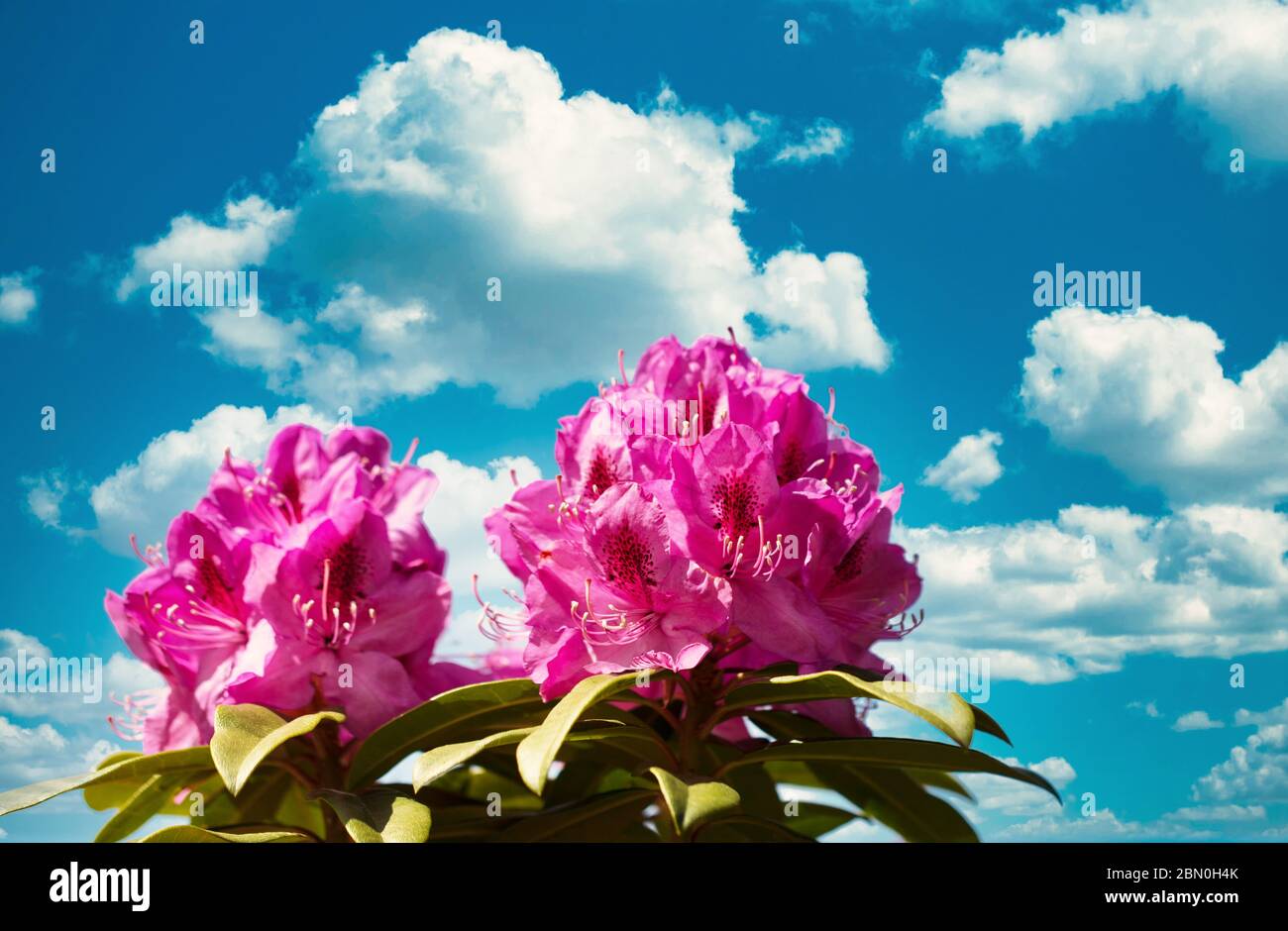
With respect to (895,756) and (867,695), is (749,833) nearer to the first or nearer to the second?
(895,756)

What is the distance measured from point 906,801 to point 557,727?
2.80 ft

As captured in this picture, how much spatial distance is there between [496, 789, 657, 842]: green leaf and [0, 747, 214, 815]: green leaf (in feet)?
1.57

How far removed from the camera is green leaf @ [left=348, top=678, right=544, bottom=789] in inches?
62.4

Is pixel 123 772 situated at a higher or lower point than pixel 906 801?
higher

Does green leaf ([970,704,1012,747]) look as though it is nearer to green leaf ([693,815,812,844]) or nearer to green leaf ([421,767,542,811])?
green leaf ([693,815,812,844])

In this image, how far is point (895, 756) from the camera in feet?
5.05

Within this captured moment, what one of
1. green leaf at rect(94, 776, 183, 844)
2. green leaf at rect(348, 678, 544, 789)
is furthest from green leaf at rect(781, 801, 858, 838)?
green leaf at rect(94, 776, 183, 844)

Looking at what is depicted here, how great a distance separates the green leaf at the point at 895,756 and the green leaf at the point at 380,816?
0.42 metres

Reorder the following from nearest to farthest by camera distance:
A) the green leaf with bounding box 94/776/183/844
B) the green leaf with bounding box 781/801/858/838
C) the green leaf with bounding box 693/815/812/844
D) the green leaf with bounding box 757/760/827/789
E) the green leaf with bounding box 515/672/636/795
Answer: the green leaf with bounding box 515/672/636/795
the green leaf with bounding box 693/815/812/844
the green leaf with bounding box 94/776/183/844
the green leaf with bounding box 757/760/827/789
the green leaf with bounding box 781/801/858/838

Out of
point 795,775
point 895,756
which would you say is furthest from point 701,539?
point 795,775

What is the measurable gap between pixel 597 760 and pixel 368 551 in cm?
50

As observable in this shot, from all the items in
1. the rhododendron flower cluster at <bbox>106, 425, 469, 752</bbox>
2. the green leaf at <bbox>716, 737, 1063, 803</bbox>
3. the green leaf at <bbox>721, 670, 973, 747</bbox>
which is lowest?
the green leaf at <bbox>716, 737, 1063, 803</bbox>

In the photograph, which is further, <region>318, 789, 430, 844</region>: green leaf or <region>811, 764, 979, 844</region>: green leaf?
<region>811, 764, 979, 844</region>: green leaf
